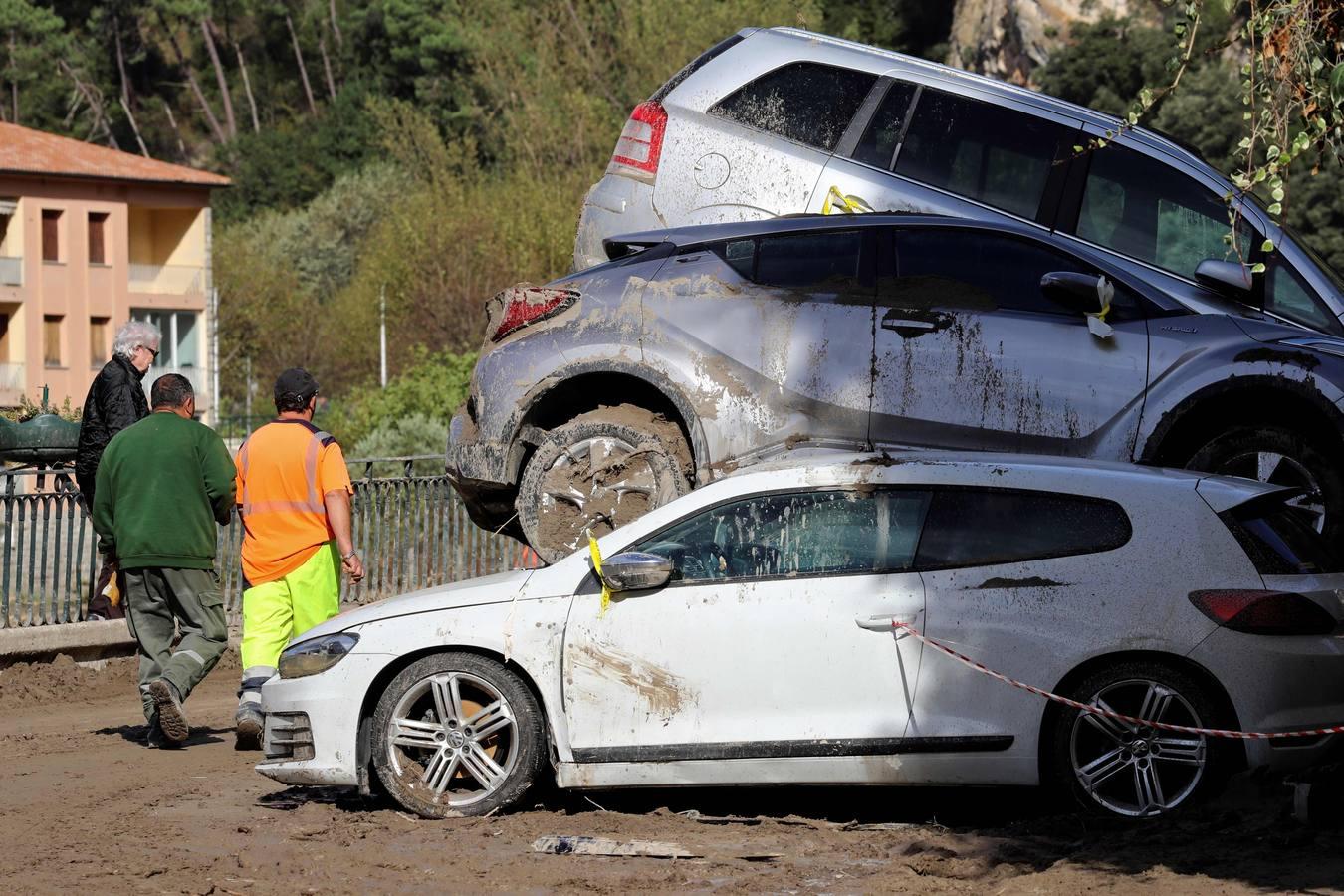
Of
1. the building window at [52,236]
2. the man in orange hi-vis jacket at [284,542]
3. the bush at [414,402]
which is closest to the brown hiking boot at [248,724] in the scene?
the man in orange hi-vis jacket at [284,542]

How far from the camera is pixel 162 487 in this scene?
9.68 meters

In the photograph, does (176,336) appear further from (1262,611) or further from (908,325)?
(1262,611)

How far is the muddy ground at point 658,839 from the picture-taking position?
6484mm

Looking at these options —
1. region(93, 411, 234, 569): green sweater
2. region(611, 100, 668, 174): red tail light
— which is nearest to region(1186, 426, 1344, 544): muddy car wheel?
region(611, 100, 668, 174): red tail light

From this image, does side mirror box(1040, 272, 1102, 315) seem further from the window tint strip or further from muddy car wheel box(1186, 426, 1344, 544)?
the window tint strip

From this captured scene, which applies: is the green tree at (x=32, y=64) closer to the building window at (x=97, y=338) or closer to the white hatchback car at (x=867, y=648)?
the building window at (x=97, y=338)

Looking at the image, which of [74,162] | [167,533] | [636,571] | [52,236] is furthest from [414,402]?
[52,236]

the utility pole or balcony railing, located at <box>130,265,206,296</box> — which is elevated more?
balcony railing, located at <box>130,265,206,296</box>

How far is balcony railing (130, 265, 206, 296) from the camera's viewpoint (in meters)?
60.6

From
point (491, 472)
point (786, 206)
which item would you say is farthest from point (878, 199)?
point (491, 472)

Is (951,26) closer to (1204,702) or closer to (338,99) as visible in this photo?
(338,99)

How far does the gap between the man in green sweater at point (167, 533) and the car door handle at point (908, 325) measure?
11.4 feet

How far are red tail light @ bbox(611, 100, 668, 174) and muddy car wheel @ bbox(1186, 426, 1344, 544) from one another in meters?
3.53

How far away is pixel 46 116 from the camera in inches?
3246
